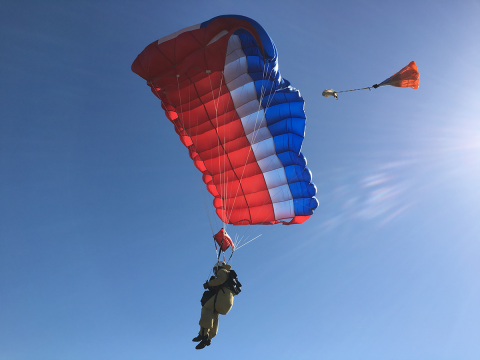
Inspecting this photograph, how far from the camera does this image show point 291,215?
8.74 metres

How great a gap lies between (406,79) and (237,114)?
3.84m

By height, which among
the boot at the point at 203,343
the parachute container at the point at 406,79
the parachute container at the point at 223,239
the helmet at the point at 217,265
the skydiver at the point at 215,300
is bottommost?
the boot at the point at 203,343

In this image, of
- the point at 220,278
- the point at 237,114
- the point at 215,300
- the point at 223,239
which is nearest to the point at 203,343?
the point at 215,300

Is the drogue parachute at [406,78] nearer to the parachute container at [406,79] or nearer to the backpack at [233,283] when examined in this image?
the parachute container at [406,79]

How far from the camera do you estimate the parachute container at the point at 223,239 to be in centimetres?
734

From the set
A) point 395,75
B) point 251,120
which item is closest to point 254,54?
point 251,120

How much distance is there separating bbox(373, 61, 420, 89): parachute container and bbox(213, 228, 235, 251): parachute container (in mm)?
4721

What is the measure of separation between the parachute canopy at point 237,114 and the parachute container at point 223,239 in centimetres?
122

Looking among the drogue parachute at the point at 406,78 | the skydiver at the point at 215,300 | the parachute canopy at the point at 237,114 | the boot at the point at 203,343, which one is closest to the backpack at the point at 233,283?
the skydiver at the point at 215,300

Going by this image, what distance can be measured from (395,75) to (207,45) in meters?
4.04

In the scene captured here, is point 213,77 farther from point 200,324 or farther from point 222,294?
point 200,324

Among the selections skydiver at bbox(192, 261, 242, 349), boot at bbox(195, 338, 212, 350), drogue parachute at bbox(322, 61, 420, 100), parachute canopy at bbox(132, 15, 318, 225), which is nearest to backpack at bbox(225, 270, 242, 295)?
skydiver at bbox(192, 261, 242, 349)

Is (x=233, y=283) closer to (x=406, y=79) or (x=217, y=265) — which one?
(x=217, y=265)

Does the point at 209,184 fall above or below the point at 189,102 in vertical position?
below
